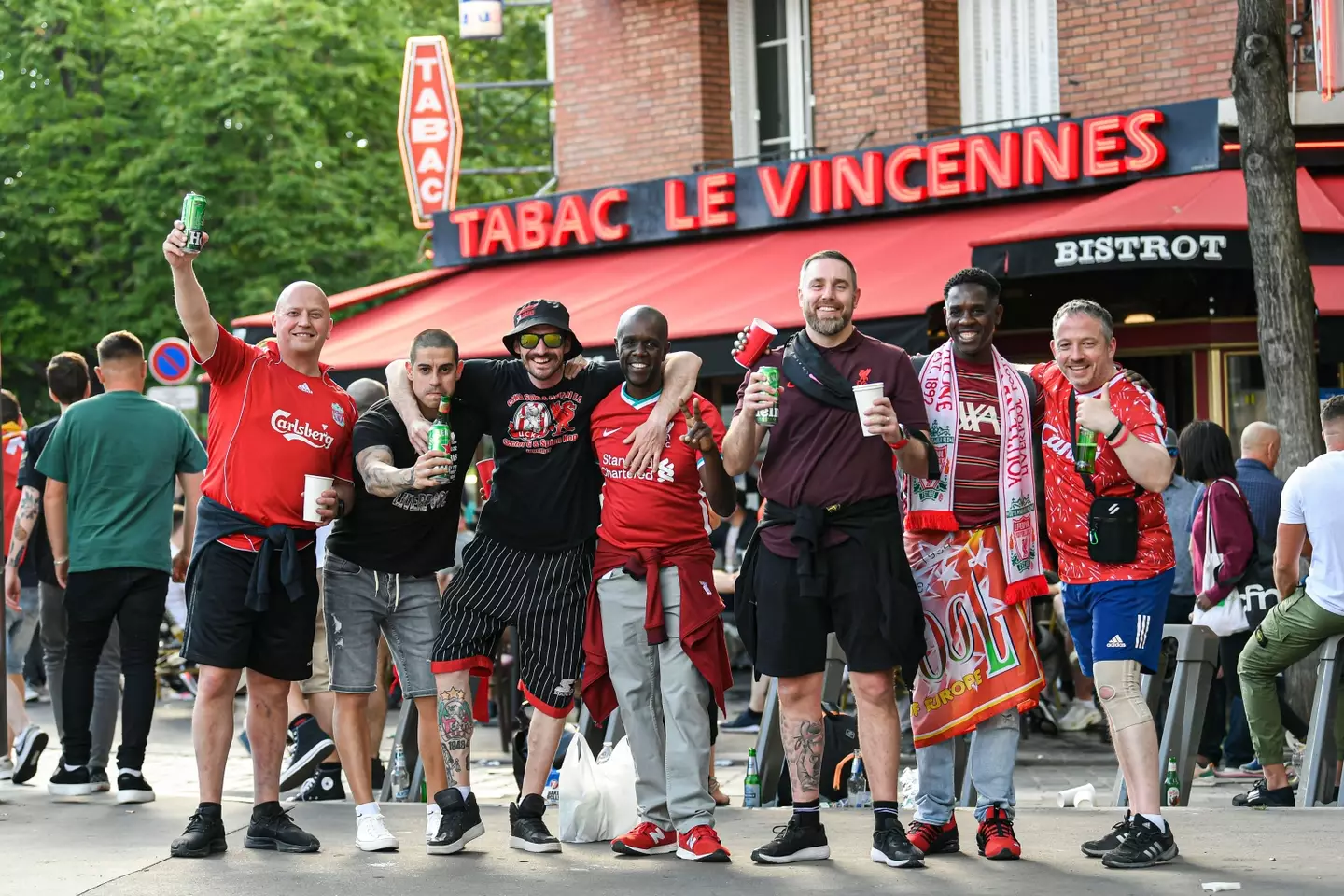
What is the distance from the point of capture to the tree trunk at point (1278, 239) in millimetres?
9938

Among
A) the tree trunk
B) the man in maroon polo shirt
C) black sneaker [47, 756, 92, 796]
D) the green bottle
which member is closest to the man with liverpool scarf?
the man in maroon polo shirt

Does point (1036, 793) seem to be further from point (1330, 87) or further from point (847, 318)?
point (1330, 87)

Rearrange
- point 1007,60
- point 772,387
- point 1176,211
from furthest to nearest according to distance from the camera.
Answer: point 1007,60
point 1176,211
point 772,387

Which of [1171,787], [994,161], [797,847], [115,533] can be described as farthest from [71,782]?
[994,161]

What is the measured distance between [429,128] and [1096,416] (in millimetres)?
14315

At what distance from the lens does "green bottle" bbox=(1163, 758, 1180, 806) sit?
7.75m

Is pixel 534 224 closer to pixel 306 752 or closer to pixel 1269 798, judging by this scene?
pixel 306 752

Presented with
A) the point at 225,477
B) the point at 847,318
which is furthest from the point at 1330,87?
the point at 225,477

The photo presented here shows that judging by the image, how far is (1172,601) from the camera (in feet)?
34.5

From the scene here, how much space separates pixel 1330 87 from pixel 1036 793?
5937mm

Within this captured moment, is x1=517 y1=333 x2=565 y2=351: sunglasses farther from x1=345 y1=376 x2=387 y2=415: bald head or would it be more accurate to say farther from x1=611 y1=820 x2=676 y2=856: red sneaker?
x1=345 y1=376 x2=387 y2=415: bald head

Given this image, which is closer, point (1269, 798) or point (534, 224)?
point (1269, 798)

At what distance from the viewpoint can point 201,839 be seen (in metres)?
6.57

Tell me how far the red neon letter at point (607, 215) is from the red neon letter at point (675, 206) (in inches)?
20.1
